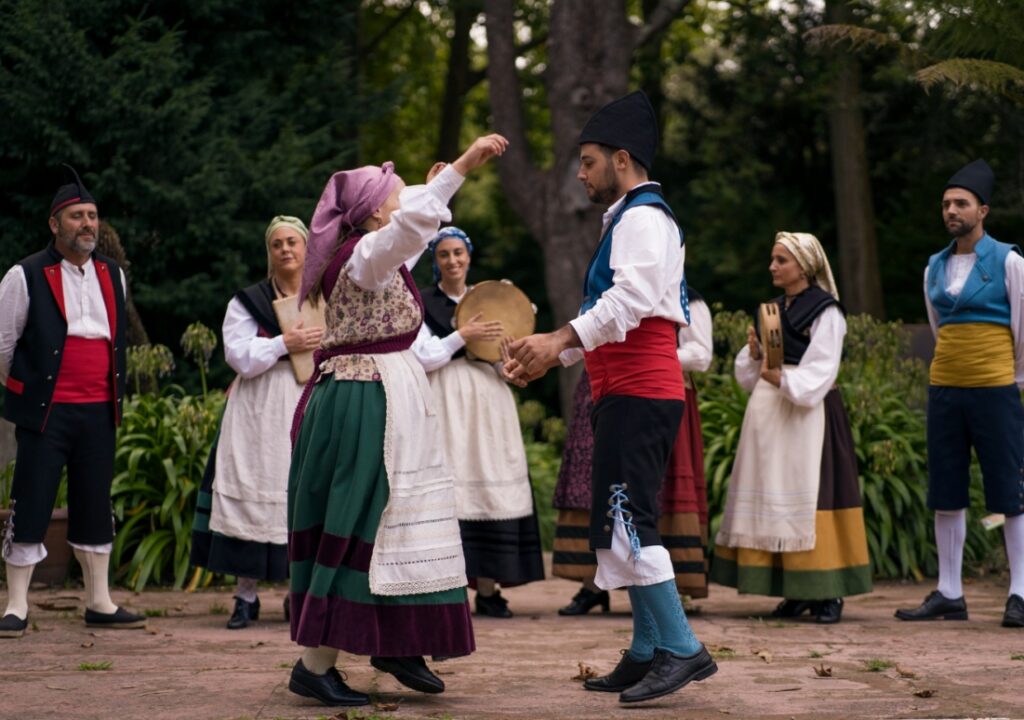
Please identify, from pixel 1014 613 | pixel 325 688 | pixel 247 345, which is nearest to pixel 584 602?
pixel 1014 613

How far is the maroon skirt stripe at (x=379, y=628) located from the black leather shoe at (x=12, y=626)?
2.32m

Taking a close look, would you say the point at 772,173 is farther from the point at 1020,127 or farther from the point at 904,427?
the point at 904,427

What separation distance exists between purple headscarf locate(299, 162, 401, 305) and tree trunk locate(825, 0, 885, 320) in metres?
10.9

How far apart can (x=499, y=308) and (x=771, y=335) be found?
141 centimetres

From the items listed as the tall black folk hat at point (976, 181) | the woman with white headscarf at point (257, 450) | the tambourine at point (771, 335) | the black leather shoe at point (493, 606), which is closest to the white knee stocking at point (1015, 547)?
the tambourine at point (771, 335)

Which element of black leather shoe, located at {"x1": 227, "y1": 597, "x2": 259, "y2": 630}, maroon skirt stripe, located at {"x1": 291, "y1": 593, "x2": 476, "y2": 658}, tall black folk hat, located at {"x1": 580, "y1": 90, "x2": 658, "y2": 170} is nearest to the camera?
maroon skirt stripe, located at {"x1": 291, "y1": 593, "x2": 476, "y2": 658}

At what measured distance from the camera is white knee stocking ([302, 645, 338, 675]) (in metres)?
5.17

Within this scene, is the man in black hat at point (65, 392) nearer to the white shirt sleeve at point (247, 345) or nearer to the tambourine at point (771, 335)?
the white shirt sleeve at point (247, 345)

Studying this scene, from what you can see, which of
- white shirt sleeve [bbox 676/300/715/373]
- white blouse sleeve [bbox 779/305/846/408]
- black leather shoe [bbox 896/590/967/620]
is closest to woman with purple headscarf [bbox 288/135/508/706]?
white shirt sleeve [bbox 676/300/715/373]

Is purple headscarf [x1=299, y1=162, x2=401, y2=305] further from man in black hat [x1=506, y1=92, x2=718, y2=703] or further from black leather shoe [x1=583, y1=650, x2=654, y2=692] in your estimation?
black leather shoe [x1=583, y1=650, x2=654, y2=692]

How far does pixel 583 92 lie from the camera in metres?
12.7

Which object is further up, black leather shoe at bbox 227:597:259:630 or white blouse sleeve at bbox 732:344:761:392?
white blouse sleeve at bbox 732:344:761:392

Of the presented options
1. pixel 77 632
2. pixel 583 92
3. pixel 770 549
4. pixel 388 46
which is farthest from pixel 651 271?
pixel 388 46

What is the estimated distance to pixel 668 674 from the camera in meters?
5.13
